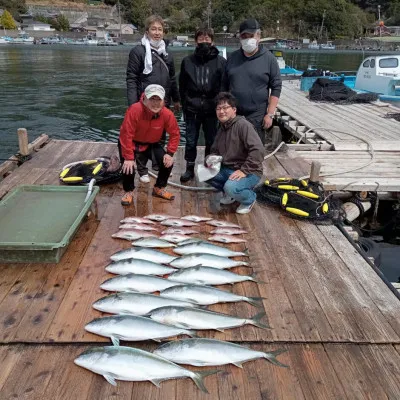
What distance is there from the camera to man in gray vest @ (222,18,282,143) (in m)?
5.11

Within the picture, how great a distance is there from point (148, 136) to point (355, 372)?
11.4ft

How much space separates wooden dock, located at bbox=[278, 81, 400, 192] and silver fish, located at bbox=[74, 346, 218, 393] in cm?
412

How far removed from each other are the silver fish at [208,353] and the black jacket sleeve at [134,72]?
3556 mm

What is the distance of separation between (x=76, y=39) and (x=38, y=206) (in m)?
96.7

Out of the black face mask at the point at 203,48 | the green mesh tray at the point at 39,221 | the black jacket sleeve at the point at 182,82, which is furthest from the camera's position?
the black jacket sleeve at the point at 182,82

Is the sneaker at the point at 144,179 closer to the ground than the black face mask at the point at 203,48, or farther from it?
closer to the ground

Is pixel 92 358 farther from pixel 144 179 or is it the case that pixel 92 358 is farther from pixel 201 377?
pixel 144 179

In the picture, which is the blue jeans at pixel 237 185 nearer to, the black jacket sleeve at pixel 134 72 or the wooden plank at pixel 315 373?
the black jacket sleeve at pixel 134 72

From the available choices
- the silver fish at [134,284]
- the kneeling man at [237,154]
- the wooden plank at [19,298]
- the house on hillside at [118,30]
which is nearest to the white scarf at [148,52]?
the kneeling man at [237,154]

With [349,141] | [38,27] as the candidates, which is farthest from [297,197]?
[38,27]

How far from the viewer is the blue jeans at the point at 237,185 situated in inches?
184

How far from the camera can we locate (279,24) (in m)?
104

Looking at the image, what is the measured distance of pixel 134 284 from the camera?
3.22 metres

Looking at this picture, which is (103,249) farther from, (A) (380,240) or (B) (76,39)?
(B) (76,39)
